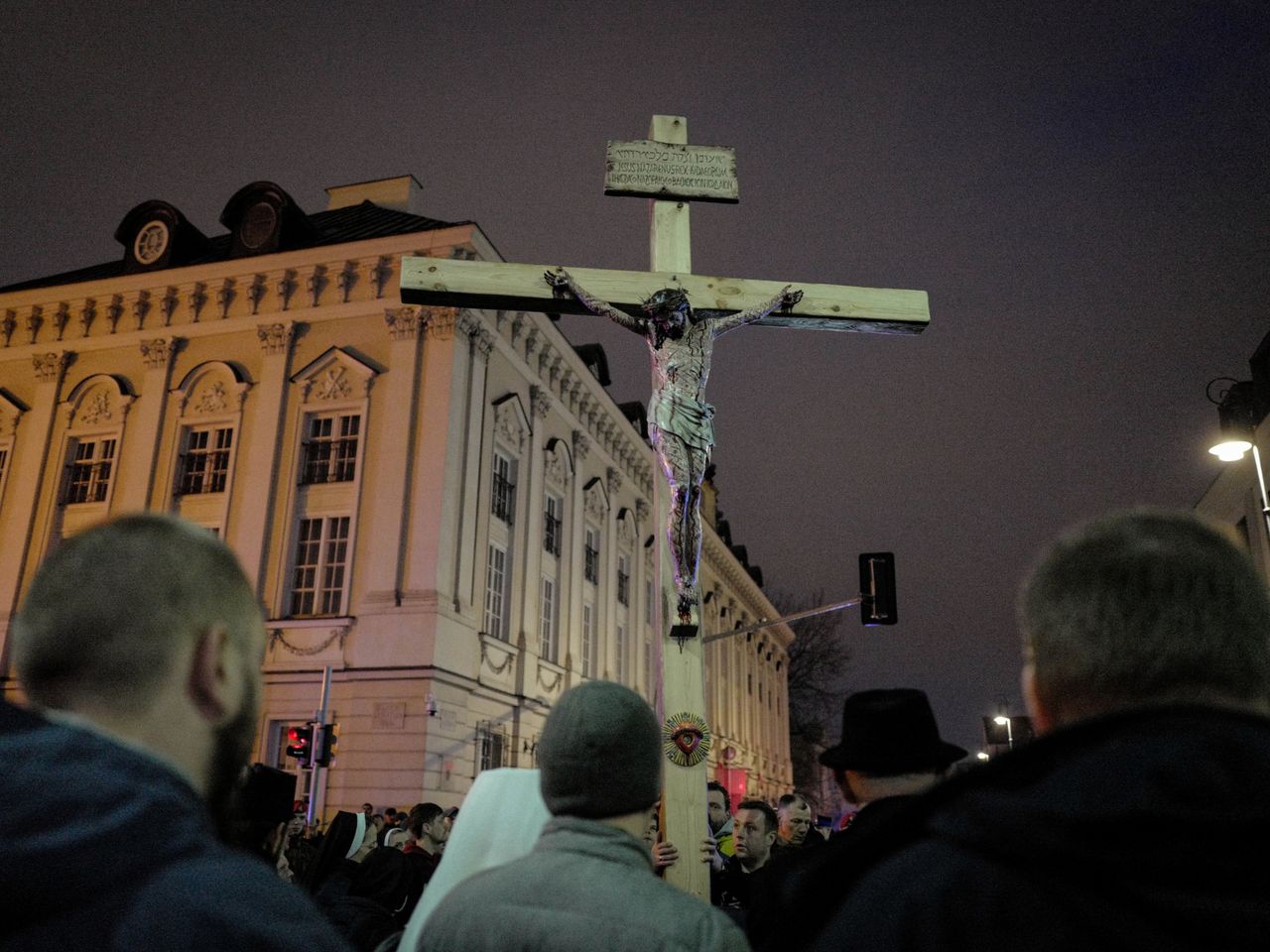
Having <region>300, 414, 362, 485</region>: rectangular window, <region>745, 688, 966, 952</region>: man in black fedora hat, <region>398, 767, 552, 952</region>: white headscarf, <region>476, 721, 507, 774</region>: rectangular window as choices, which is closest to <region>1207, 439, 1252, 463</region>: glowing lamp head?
<region>745, 688, 966, 952</region>: man in black fedora hat

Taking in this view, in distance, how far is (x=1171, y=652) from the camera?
126 centimetres

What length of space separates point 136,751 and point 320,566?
2077 centimetres

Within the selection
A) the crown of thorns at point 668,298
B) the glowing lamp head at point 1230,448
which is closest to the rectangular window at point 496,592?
the glowing lamp head at point 1230,448

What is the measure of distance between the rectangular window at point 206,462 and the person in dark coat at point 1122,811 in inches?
911

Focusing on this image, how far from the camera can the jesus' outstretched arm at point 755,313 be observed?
7.06 meters

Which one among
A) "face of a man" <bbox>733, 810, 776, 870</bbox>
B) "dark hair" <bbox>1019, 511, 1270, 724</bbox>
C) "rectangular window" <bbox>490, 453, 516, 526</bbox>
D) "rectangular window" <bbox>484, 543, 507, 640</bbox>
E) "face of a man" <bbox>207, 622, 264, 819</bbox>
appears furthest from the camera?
"rectangular window" <bbox>490, 453, 516, 526</bbox>

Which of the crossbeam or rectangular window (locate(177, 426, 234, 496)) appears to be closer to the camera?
the crossbeam

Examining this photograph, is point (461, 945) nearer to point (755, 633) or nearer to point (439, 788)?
point (439, 788)

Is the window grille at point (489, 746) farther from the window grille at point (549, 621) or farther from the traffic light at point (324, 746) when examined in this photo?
the traffic light at point (324, 746)

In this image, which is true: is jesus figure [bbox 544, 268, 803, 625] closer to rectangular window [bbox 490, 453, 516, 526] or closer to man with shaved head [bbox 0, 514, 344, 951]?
man with shaved head [bbox 0, 514, 344, 951]

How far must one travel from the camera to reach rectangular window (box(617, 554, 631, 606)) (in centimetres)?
3231

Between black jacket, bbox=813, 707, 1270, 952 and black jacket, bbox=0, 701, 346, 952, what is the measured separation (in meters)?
0.68

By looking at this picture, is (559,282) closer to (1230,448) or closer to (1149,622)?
(1149,622)

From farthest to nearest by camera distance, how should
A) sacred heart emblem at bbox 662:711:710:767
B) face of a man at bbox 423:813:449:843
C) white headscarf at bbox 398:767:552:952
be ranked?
face of a man at bbox 423:813:449:843 → sacred heart emblem at bbox 662:711:710:767 → white headscarf at bbox 398:767:552:952
